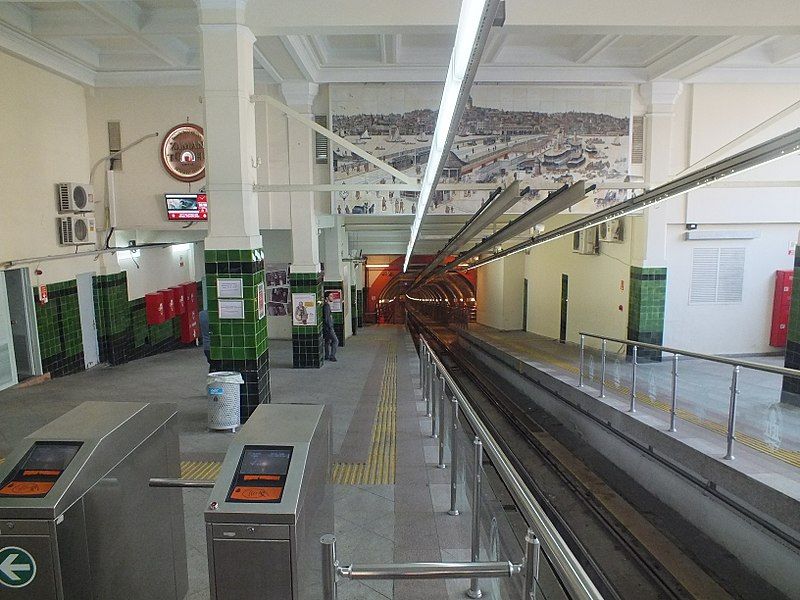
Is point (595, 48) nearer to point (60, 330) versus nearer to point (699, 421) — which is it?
point (699, 421)

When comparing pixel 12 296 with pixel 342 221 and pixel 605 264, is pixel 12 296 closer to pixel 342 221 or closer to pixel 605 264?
pixel 342 221

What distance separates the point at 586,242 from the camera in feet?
40.9

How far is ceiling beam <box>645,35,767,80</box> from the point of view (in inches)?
319

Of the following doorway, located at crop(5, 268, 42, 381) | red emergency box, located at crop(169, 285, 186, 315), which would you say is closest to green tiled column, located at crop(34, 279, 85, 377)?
doorway, located at crop(5, 268, 42, 381)

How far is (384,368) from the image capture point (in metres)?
10.2

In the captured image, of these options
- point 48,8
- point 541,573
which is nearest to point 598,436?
point 541,573

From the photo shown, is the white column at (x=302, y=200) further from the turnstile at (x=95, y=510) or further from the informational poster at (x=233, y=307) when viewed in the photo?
the turnstile at (x=95, y=510)

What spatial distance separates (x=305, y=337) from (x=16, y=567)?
7845mm

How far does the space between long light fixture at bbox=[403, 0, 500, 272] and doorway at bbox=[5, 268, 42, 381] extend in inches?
264

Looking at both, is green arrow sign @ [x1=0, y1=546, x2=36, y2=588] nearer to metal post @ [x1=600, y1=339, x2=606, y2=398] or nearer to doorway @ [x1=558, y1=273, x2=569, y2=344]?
metal post @ [x1=600, y1=339, x2=606, y2=398]

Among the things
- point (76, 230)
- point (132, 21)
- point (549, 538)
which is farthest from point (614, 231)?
point (549, 538)

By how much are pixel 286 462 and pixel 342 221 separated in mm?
11822

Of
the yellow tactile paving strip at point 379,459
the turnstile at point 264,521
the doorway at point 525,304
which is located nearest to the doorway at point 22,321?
the yellow tactile paving strip at point 379,459

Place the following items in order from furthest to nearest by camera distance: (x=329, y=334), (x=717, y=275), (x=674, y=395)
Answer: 1. (x=329, y=334)
2. (x=717, y=275)
3. (x=674, y=395)
